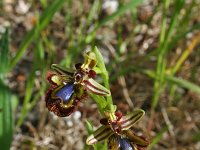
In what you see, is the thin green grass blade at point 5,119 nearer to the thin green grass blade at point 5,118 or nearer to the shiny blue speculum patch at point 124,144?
the thin green grass blade at point 5,118

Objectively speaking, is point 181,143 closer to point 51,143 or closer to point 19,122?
point 51,143

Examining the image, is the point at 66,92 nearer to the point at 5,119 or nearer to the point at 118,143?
the point at 118,143

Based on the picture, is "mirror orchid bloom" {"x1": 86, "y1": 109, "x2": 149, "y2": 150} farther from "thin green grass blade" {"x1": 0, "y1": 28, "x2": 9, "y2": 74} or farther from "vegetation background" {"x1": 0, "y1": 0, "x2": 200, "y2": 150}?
"thin green grass blade" {"x1": 0, "y1": 28, "x2": 9, "y2": 74}

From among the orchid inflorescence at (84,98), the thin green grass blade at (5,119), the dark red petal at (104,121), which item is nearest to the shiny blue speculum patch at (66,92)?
the orchid inflorescence at (84,98)

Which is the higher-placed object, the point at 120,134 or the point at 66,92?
the point at 66,92

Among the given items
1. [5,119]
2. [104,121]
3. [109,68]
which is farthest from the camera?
[109,68]

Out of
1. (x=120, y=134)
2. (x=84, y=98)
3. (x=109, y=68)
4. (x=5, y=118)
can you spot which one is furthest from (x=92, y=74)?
(x=109, y=68)

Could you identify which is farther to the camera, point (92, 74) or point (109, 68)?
point (109, 68)

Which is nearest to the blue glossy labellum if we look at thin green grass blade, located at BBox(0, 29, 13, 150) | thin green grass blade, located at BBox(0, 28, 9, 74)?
thin green grass blade, located at BBox(0, 29, 13, 150)

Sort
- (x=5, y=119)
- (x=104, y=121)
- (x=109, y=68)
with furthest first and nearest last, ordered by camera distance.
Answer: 1. (x=109, y=68)
2. (x=5, y=119)
3. (x=104, y=121)
